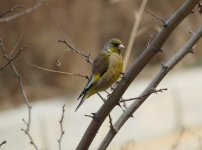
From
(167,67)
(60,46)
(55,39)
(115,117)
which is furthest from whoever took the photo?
(55,39)

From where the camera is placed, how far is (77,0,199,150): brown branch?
1.89m

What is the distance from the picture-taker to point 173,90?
9.08 metres

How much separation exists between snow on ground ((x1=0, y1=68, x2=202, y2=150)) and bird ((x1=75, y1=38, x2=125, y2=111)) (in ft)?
16.0

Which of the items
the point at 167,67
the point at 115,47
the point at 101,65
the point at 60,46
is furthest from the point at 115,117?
the point at 167,67

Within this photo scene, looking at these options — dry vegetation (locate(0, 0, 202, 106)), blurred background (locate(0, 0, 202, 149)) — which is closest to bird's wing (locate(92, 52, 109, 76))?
blurred background (locate(0, 0, 202, 149))

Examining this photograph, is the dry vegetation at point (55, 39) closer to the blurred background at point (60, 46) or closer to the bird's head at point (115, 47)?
the blurred background at point (60, 46)

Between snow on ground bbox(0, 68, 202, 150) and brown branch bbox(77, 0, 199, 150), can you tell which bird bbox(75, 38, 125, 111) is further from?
snow on ground bbox(0, 68, 202, 150)

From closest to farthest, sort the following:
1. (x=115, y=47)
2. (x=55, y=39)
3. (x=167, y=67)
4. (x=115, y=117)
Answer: (x=167, y=67), (x=115, y=47), (x=115, y=117), (x=55, y=39)

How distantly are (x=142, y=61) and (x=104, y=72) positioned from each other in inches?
32.8

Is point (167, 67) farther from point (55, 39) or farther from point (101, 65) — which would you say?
point (55, 39)

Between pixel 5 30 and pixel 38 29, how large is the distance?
0.61 metres

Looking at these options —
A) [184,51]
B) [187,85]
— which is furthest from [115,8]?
[184,51]

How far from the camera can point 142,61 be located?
1.92 meters

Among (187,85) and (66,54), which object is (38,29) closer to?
(66,54)
